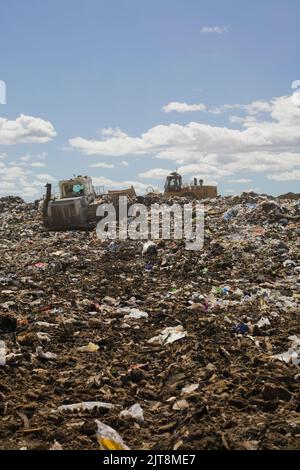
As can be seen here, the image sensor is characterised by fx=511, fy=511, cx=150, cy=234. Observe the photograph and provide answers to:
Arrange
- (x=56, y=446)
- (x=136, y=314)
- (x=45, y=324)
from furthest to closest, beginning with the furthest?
1. (x=136, y=314)
2. (x=45, y=324)
3. (x=56, y=446)

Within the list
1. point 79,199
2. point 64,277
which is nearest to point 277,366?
point 64,277

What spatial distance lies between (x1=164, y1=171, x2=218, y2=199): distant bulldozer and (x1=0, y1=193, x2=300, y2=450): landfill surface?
12.8 meters

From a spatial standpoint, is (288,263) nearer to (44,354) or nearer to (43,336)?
(43,336)

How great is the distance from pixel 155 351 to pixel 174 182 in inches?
779

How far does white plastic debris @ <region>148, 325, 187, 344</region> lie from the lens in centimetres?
581

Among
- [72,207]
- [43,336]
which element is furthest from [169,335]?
[72,207]

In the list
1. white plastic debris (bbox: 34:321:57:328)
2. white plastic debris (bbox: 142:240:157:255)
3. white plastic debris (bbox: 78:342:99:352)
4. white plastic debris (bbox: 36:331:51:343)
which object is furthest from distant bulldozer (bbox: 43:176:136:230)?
white plastic debris (bbox: 78:342:99:352)

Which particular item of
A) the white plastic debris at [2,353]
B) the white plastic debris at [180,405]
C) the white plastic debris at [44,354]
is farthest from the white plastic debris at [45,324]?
the white plastic debris at [180,405]

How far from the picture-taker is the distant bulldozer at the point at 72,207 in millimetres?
17453

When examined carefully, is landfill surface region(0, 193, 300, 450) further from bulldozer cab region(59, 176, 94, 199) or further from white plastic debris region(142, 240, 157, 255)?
bulldozer cab region(59, 176, 94, 199)

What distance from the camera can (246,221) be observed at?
15719mm

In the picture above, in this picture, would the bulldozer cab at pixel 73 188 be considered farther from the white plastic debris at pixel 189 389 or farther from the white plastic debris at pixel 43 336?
the white plastic debris at pixel 189 389

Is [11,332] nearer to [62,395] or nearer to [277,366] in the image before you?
[62,395]

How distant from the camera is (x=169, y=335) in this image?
235 inches
